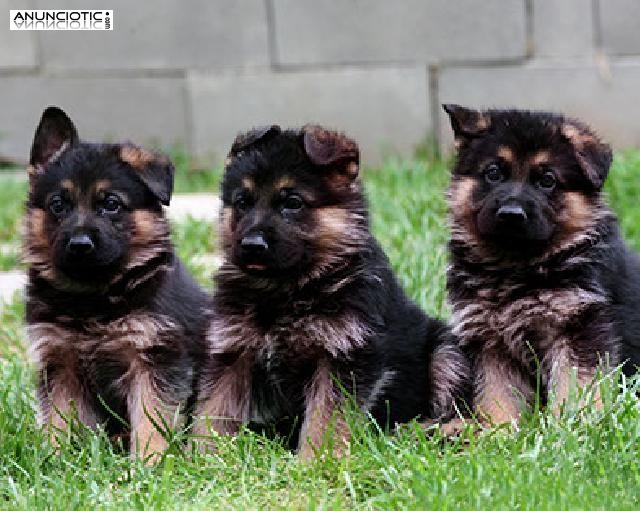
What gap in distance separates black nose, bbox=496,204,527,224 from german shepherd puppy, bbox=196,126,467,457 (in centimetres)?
53

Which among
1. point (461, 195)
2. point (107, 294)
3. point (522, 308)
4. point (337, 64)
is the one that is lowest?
point (522, 308)

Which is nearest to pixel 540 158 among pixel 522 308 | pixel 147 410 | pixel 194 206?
pixel 522 308

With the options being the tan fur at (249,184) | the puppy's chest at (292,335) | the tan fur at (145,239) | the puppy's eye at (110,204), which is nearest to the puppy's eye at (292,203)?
the tan fur at (249,184)

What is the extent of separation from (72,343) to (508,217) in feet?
5.75

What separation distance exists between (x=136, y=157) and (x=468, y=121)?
1351 millimetres

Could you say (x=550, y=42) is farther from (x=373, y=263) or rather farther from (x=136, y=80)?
(x=373, y=263)

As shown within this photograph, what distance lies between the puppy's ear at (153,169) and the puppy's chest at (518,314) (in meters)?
1.25

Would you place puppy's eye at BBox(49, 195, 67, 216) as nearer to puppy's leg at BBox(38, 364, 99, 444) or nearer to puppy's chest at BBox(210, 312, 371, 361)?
puppy's leg at BBox(38, 364, 99, 444)

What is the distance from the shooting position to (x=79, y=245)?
16.3ft


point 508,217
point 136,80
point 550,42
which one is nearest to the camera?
point 508,217

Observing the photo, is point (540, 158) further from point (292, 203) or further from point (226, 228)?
point (226, 228)

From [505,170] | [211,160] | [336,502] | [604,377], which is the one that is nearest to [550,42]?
[211,160]

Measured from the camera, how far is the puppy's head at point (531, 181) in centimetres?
507

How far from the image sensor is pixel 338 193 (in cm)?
517
